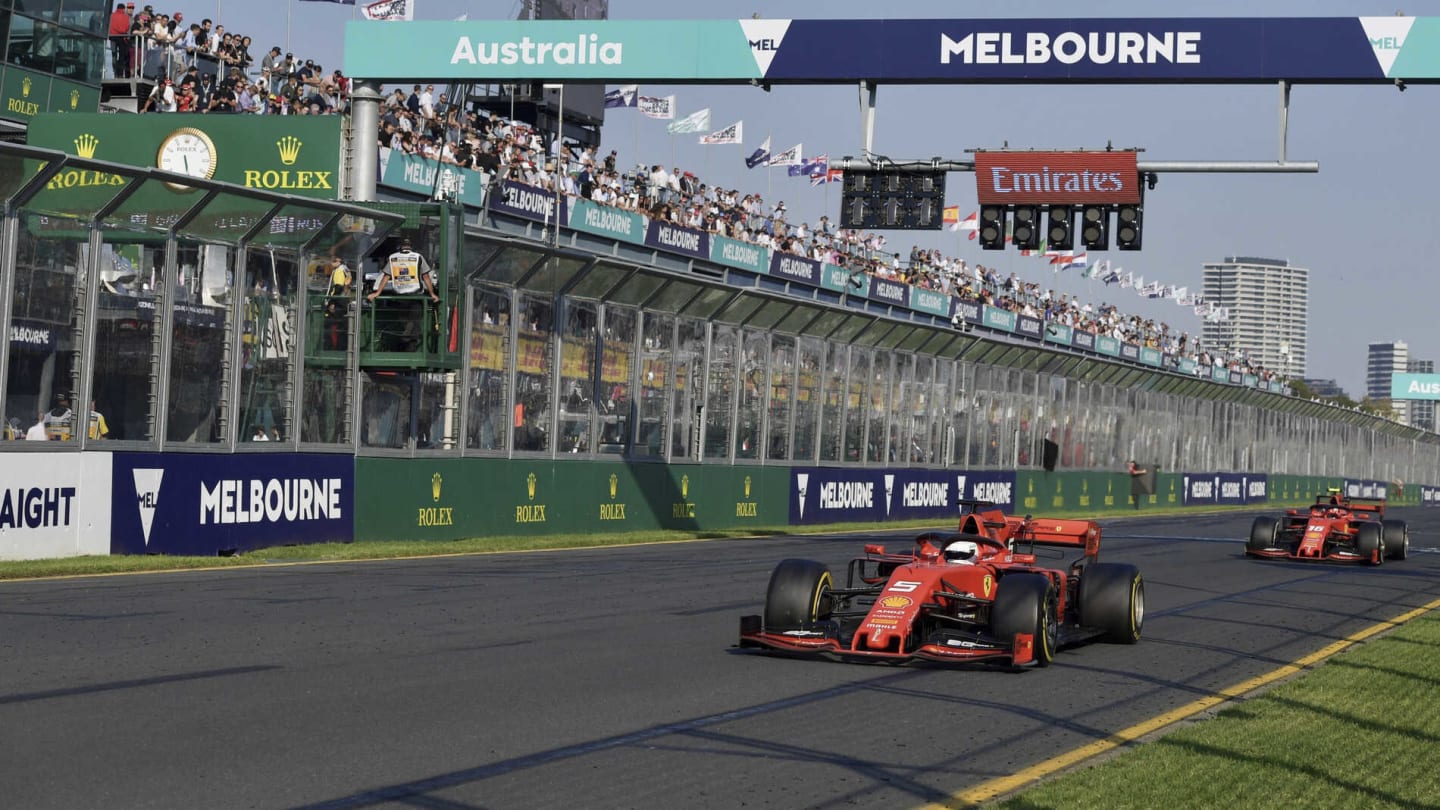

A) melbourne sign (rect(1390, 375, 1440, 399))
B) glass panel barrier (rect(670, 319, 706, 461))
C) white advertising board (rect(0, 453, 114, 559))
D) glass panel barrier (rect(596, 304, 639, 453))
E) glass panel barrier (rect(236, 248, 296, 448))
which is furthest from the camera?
melbourne sign (rect(1390, 375, 1440, 399))

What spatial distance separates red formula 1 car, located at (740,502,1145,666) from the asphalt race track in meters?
0.18

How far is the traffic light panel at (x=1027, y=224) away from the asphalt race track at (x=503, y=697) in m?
9.55

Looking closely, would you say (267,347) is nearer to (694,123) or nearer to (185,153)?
(185,153)

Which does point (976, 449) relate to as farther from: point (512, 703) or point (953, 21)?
point (512, 703)

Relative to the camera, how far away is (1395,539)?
1054 inches

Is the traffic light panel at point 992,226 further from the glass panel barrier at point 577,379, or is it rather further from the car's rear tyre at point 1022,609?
the car's rear tyre at point 1022,609

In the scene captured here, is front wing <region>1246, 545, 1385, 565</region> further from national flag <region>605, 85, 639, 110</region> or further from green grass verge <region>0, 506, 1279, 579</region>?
national flag <region>605, 85, 639, 110</region>

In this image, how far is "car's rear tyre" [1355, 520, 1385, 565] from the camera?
83.5 ft

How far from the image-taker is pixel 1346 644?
1424cm

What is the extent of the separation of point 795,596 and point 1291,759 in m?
4.32

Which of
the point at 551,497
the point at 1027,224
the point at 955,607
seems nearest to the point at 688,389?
the point at 551,497

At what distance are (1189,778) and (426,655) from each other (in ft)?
17.4

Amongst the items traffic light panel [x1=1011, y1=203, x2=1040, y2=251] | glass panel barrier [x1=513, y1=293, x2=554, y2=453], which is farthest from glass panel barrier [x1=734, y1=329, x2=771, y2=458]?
traffic light panel [x1=1011, y1=203, x2=1040, y2=251]

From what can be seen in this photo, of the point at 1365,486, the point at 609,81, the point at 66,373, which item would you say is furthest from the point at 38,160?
the point at 1365,486
